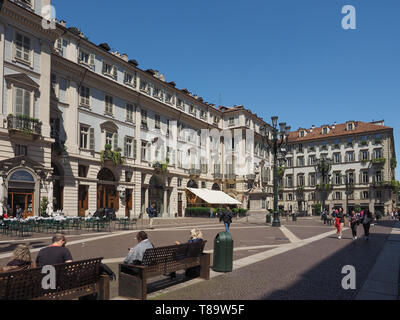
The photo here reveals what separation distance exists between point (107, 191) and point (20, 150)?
37.1 feet

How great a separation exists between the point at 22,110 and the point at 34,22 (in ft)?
21.3

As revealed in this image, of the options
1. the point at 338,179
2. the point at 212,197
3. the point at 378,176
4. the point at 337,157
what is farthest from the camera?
the point at 337,157

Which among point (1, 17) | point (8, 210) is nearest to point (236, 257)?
point (8, 210)

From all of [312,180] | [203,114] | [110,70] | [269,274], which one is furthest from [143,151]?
[312,180]

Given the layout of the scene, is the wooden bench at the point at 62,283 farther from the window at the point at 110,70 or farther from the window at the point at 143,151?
the window at the point at 143,151

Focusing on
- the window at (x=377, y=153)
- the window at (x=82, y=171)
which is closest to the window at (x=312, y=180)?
the window at (x=377, y=153)

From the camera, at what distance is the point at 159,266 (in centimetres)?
667

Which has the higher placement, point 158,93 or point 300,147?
point 158,93

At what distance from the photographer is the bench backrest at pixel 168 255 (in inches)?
253

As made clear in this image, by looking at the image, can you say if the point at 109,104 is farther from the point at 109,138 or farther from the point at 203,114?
the point at 203,114

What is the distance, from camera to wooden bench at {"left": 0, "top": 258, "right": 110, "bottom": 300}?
4160 millimetres

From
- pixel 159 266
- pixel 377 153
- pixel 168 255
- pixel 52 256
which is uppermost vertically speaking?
pixel 377 153

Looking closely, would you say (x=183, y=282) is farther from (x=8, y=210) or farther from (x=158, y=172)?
(x=158, y=172)

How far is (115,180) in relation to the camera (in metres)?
34.8
